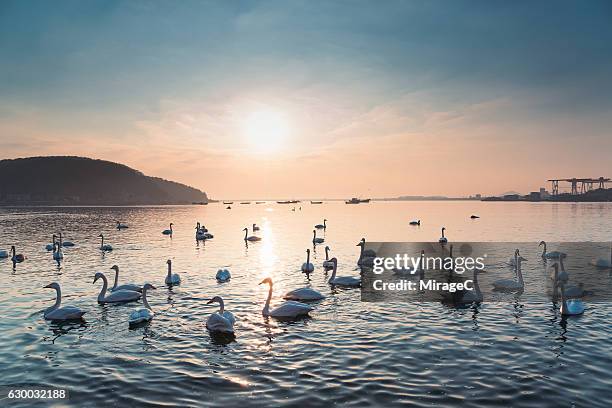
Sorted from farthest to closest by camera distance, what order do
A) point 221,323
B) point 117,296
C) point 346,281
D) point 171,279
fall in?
point 171,279, point 346,281, point 117,296, point 221,323

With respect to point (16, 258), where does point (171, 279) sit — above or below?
below

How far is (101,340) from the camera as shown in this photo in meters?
15.2

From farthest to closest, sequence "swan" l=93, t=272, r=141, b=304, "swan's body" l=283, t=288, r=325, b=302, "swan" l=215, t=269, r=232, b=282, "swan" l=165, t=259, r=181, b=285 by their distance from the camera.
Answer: "swan" l=215, t=269, r=232, b=282 → "swan" l=165, t=259, r=181, b=285 → "swan's body" l=283, t=288, r=325, b=302 → "swan" l=93, t=272, r=141, b=304

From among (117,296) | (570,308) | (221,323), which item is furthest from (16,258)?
(570,308)

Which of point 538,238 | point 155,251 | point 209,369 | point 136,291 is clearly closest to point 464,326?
point 209,369

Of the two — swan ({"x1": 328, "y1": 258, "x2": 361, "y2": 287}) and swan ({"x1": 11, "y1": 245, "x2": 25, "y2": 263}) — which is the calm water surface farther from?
swan ({"x1": 11, "y1": 245, "x2": 25, "y2": 263})

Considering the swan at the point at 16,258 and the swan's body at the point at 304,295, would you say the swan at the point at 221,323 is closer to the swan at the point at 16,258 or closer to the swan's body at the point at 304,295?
the swan's body at the point at 304,295

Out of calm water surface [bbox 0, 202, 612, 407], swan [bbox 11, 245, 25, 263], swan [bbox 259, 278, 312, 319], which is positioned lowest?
calm water surface [bbox 0, 202, 612, 407]

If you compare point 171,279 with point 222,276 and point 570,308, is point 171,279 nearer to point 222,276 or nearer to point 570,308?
point 222,276

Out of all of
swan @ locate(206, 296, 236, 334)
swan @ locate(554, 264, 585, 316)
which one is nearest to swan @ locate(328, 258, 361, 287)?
swan @ locate(206, 296, 236, 334)

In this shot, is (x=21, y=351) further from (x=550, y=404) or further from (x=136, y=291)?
(x=550, y=404)

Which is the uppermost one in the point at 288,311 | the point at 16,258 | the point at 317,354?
the point at 16,258

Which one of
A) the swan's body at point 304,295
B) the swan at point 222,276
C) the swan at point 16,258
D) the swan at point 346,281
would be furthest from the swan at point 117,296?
the swan at point 16,258

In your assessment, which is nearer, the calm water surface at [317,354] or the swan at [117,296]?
the calm water surface at [317,354]
